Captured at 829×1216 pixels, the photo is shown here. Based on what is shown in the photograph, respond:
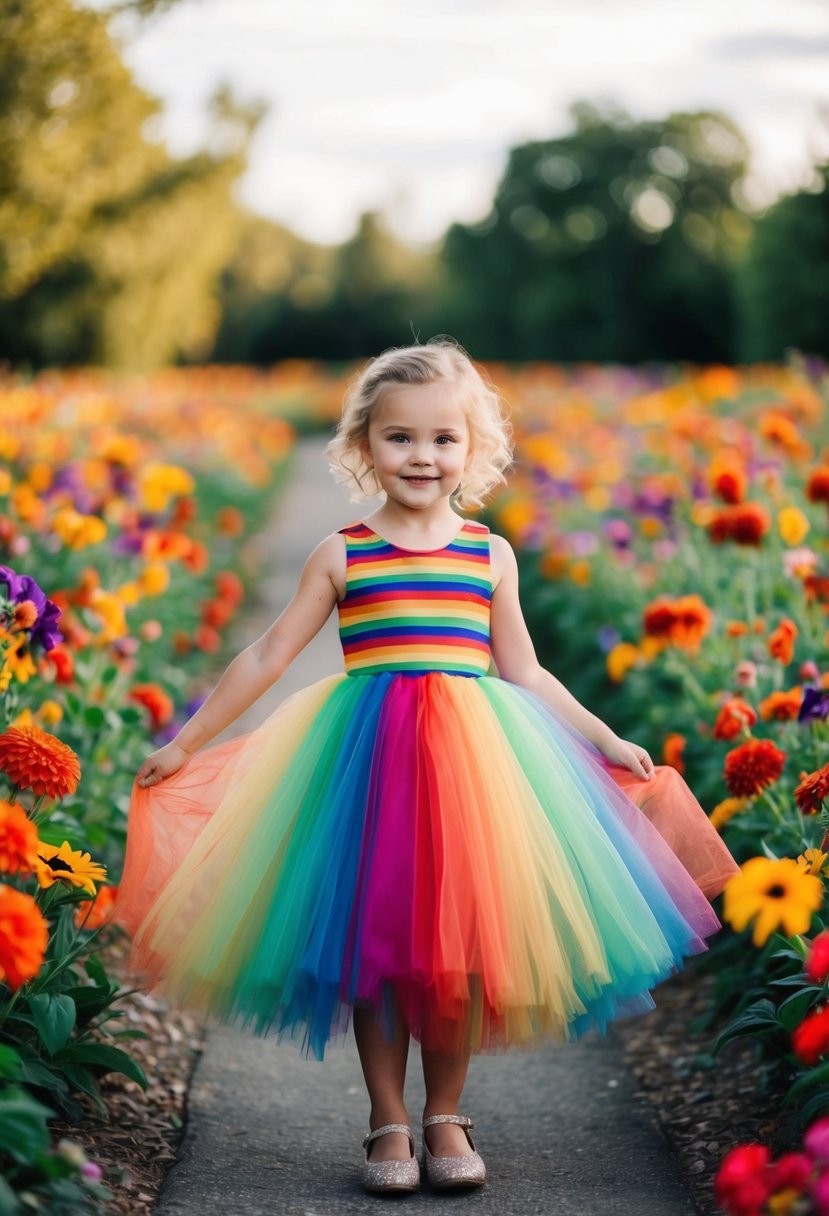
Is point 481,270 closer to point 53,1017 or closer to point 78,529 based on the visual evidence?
point 78,529

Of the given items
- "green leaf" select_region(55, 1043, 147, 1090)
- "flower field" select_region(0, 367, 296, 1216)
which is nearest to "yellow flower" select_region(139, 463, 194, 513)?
"flower field" select_region(0, 367, 296, 1216)

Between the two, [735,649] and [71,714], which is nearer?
[71,714]

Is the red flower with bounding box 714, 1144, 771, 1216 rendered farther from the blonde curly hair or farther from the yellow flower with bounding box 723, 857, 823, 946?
the blonde curly hair

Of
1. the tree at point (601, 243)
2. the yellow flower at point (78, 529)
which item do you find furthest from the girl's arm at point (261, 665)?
the tree at point (601, 243)

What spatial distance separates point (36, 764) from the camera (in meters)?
2.40

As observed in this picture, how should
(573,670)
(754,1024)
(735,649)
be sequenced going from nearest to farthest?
(754,1024)
(735,649)
(573,670)

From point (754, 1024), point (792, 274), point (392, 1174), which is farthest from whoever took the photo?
point (792, 274)

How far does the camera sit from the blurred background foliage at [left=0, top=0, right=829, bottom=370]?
15.7 meters

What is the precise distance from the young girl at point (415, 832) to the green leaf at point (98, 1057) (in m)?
0.16

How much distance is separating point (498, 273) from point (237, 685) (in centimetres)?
4311

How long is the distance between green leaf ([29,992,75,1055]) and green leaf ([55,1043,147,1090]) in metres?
0.14

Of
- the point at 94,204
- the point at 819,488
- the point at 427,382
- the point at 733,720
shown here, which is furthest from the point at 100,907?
the point at 94,204

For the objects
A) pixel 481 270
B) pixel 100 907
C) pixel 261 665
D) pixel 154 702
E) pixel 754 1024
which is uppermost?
pixel 481 270

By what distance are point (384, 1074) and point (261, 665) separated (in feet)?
2.66
